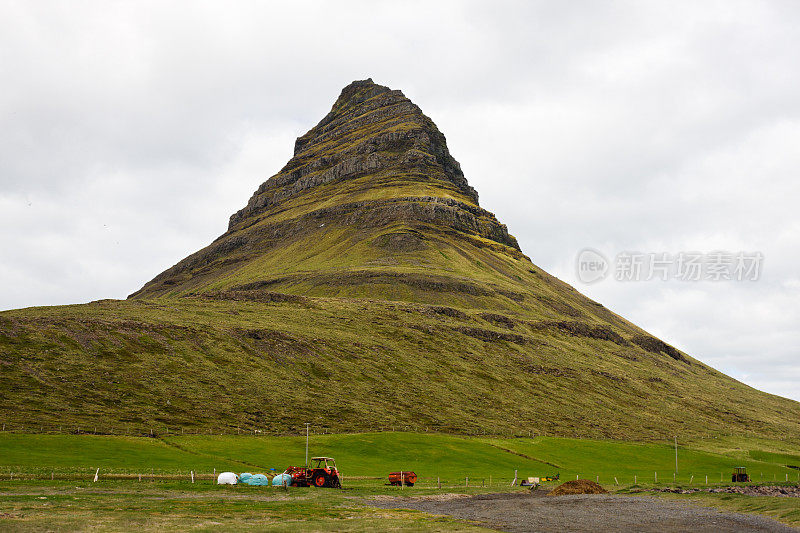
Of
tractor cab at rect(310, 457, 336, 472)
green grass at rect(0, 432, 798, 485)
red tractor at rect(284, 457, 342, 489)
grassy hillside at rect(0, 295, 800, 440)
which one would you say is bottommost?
green grass at rect(0, 432, 798, 485)

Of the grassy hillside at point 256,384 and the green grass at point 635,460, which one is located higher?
the grassy hillside at point 256,384

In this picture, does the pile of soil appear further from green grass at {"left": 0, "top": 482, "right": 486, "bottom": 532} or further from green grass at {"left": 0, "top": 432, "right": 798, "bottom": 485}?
green grass at {"left": 0, "top": 482, "right": 486, "bottom": 532}

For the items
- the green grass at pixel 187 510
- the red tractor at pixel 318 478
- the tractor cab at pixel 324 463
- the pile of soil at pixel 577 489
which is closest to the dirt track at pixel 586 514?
the pile of soil at pixel 577 489

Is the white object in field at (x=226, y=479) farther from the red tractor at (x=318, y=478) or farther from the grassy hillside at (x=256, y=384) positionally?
the grassy hillside at (x=256, y=384)

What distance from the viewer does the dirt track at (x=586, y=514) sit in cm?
3716

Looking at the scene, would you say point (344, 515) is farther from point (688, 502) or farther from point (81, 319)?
point (81, 319)

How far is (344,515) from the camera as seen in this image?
40.1 metres

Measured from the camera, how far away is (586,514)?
44.3 meters

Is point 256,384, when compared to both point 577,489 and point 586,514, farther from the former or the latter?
point 586,514

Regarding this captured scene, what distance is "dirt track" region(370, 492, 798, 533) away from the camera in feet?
122

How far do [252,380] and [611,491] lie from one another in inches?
3857

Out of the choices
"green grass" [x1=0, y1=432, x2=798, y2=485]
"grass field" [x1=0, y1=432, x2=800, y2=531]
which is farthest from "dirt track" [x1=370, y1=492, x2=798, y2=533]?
"green grass" [x1=0, y1=432, x2=798, y2=485]

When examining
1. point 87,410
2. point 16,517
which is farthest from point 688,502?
point 87,410

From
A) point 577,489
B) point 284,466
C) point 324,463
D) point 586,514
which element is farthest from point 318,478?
point 586,514
